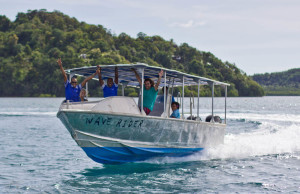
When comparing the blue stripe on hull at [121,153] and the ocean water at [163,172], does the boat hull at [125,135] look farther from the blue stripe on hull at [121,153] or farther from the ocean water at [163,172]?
the ocean water at [163,172]

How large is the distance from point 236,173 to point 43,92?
380 feet

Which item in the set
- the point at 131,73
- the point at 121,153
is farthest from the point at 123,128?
the point at 131,73

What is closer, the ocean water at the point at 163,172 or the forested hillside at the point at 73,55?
the ocean water at the point at 163,172

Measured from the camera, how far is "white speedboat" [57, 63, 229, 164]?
1020 cm

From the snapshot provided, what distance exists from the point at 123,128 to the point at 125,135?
249mm

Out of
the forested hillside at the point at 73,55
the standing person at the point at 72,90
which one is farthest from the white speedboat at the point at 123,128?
the forested hillside at the point at 73,55

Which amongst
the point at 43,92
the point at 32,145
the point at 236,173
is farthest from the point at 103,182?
the point at 43,92

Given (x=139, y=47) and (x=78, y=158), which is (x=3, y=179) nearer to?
(x=78, y=158)

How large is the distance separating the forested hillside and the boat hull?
85230 mm

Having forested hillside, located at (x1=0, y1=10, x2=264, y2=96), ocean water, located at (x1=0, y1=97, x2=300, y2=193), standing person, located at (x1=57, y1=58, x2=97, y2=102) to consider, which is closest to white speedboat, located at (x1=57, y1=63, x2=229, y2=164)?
ocean water, located at (x1=0, y1=97, x2=300, y2=193)

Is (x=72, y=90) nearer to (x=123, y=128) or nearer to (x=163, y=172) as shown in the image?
(x=123, y=128)

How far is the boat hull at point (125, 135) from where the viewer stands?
33.5 ft

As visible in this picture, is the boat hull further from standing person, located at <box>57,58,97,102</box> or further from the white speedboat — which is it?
standing person, located at <box>57,58,97,102</box>

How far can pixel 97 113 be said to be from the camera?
1005cm
